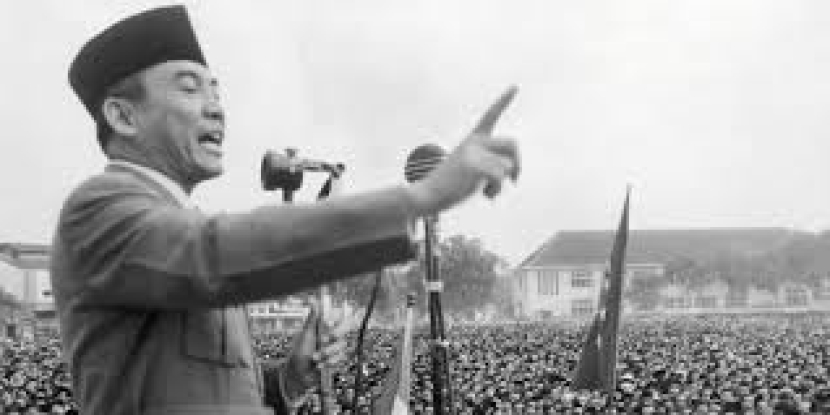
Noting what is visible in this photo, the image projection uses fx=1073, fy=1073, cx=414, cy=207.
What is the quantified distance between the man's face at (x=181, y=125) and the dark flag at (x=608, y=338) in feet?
42.6

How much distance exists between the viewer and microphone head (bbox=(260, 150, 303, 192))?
1.91 metres

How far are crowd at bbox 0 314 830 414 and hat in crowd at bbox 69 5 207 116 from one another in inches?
358

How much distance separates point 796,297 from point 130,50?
64.9 meters

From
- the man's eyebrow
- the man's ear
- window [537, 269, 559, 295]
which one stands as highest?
the man's eyebrow

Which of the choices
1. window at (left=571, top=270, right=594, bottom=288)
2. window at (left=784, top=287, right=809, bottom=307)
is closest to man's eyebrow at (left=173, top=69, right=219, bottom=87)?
window at (left=784, top=287, right=809, bottom=307)

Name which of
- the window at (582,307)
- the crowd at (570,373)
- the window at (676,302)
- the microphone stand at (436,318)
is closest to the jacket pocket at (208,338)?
the microphone stand at (436,318)

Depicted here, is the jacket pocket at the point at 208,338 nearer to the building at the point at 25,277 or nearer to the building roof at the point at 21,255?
the building at the point at 25,277

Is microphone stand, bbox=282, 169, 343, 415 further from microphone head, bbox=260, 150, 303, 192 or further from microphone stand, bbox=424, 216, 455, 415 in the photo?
microphone stand, bbox=424, 216, 455, 415

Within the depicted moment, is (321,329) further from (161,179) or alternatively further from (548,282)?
(548,282)

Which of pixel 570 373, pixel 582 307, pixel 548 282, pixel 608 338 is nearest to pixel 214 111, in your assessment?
pixel 608 338

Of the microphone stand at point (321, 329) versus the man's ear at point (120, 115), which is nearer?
the man's ear at point (120, 115)

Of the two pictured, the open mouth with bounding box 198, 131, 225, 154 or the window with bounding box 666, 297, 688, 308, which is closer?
the open mouth with bounding box 198, 131, 225, 154

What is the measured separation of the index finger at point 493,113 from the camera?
136 centimetres

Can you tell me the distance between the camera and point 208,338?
1610 mm
